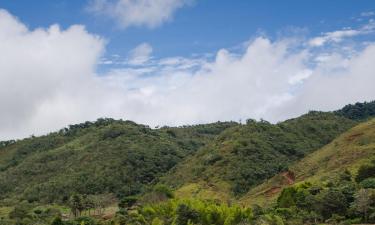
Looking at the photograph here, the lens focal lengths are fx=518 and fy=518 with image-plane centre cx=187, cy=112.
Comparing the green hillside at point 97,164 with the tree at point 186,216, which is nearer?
the tree at point 186,216

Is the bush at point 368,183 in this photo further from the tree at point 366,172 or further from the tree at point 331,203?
the tree at point 331,203

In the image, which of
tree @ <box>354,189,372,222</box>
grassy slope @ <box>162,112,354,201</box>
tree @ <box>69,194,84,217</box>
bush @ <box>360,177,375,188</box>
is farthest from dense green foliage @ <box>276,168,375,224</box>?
tree @ <box>69,194,84,217</box>

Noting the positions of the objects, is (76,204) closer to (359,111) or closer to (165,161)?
(165,161)

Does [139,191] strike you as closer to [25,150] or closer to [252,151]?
[252,151]

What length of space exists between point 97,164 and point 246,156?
48.1 metres

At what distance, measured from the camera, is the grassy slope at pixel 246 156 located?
107 meters

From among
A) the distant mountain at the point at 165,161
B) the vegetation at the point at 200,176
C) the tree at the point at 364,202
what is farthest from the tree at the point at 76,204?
the tree at the point at 364,202

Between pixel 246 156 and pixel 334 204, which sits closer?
pixel 334 204

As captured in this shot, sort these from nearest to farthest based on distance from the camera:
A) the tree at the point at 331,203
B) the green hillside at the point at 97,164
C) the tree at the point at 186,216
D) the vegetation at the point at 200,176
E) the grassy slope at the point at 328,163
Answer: the tree at the point at 331,203 → the vegetation at the point at 200,176 → the tree at the point at 186,216 → the grassy slope at the point at 328,163 → the green hillside at the point at 97,164

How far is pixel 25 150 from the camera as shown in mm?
191750

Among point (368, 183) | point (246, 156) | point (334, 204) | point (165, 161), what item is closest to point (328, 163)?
point (246, 156)

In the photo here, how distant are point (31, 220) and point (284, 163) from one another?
55174mm

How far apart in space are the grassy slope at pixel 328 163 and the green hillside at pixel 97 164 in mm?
38733

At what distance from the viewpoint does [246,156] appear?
116375 mm
